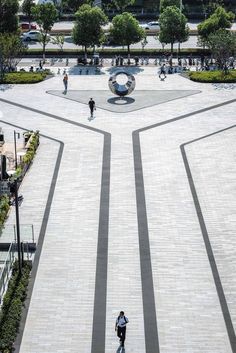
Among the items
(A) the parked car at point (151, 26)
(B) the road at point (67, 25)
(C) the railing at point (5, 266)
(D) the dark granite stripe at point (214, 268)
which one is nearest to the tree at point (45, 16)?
(B) the road at point (67, 25)

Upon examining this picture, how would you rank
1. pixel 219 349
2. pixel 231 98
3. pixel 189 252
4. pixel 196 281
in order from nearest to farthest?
pixel 219 349 < pixel 196 281 < pixel 189 252 < pixel 231 98

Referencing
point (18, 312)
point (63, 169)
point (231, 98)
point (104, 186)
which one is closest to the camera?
point (18, 312)

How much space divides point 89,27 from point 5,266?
40.1 meters

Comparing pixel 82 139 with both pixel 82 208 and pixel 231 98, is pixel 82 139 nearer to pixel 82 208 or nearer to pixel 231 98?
pixel 82 208

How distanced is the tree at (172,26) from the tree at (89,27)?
5.55 meters

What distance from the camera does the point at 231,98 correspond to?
160ft

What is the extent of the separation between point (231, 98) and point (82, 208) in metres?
21.8

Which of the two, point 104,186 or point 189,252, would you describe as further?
point 104,186

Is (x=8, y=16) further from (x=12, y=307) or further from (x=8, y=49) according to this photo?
(x=12, y=307)

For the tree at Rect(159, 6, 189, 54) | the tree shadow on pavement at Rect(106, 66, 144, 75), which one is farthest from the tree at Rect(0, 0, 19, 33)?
the tree at Rect(159, 6, 189, 54)

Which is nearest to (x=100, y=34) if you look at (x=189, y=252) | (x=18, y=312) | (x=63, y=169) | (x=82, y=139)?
(x=82, y=139)

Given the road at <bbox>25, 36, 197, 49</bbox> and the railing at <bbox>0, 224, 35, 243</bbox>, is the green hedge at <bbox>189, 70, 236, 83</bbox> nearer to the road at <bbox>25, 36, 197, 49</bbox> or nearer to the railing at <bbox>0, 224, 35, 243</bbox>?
the road at <bbox>25, 36, 197, 49</bbox>

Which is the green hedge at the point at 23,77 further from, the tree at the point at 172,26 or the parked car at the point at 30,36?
the parked car at the point at 30,36

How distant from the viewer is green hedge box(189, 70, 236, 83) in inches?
2093
